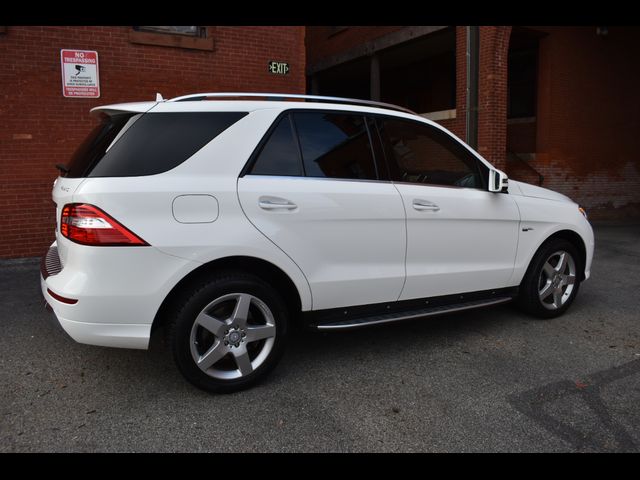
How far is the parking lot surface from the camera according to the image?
2682mm

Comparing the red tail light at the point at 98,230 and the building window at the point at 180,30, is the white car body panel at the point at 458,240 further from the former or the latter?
the building window at the point at 180,30

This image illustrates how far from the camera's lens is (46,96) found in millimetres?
6938

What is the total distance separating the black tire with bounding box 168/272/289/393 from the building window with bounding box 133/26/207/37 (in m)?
5.84

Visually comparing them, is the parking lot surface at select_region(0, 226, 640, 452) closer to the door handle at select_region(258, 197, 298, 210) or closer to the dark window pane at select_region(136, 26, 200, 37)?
the door handle at select_region(258, 197, 298, 210)

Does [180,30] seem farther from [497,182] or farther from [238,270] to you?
[238,270]

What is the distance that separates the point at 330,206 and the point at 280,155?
46 cm

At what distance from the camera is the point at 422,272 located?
3.76 meters

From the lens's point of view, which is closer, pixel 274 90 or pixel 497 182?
pixel 497 182

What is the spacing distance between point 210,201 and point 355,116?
4.32ft

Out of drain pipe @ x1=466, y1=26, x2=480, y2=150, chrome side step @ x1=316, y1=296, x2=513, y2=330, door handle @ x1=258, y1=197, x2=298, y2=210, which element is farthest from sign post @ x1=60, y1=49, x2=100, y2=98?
drain pipe @ x1=466, y1=26, x2=480, y2=150

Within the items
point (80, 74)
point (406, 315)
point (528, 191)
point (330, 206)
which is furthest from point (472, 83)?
point (330, 206)
